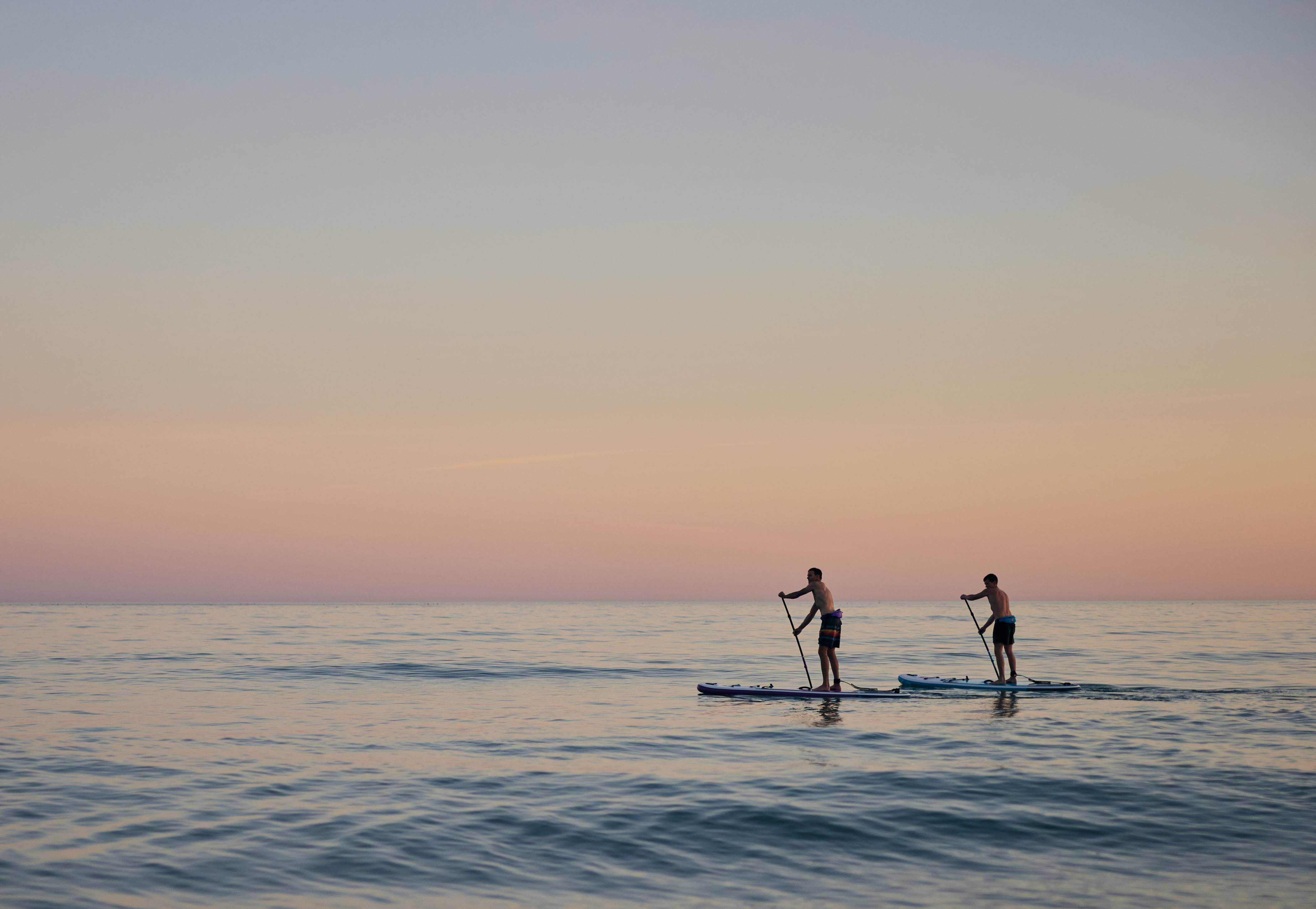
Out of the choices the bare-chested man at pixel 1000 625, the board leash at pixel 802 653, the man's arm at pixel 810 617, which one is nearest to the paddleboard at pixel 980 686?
the bare-chested man at pixel 1000 625

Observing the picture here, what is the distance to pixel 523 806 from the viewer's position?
11742 mm

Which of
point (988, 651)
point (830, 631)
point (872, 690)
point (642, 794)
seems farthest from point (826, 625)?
point (642, 794)

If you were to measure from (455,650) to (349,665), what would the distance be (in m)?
8.85

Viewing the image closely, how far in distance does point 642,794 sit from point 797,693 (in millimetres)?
10072

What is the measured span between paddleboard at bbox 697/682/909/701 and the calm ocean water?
1.26 feet

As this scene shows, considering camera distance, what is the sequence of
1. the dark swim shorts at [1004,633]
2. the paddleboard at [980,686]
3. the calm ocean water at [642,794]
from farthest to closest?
the dark swim shorts at [1004,633], the paddleboard at [980,686], the calm ocean water at [642,794]

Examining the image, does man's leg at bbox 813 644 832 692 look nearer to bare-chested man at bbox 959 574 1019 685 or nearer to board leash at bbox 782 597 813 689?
board leash at bbox 782 597 813 689

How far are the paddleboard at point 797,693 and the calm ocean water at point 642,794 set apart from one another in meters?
0.38

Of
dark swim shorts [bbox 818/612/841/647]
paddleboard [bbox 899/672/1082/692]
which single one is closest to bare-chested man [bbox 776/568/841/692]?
dark swim shorts [bbox 818/612/841/647]

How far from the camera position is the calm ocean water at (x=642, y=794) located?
906 cm

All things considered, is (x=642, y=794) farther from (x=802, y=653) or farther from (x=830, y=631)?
(x=830, y=631)

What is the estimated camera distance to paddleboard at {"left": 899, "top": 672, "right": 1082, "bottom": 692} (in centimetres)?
2278

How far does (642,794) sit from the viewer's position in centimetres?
1244

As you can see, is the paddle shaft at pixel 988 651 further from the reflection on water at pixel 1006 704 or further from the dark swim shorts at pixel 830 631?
the dark swim shorts at pixel 830 631
